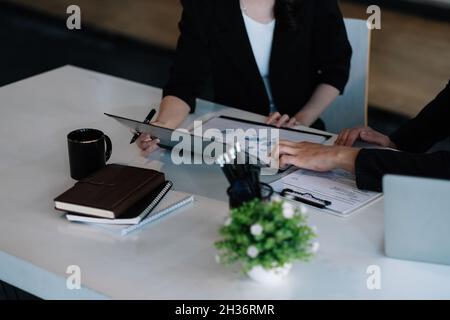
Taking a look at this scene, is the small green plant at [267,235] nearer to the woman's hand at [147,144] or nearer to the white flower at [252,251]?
the white flower at [252,251]

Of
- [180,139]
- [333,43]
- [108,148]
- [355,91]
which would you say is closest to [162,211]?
[180,139]

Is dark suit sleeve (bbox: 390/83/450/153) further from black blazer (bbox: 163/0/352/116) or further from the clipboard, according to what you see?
the clipboard

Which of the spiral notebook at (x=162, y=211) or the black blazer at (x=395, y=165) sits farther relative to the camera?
the black blazer at (x=395, y=165)

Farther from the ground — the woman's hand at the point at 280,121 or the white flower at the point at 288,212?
the woman's hand at the point at 280,121

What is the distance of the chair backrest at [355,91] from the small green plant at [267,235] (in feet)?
4.84

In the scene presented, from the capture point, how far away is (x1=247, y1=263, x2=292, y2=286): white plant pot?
1.38m

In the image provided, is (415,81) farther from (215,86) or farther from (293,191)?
(293,191)

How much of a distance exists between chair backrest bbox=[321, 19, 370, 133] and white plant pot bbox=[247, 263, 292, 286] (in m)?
1.46

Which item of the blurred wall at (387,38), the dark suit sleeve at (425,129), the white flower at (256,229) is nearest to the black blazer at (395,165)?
the dark suit sleeve at (425,129)

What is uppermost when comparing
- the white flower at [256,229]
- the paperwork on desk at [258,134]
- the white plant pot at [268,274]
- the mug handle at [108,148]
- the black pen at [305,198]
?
the paperwork on desk at [258,134]

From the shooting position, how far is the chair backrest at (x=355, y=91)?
2668 mm

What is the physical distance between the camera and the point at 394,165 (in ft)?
5.70

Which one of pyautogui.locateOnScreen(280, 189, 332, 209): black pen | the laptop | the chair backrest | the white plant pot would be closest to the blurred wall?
the chair backrest
